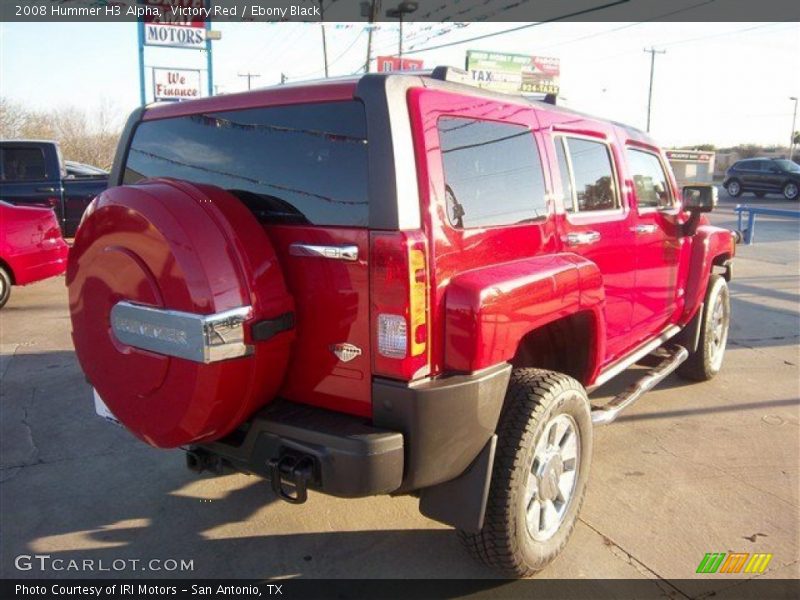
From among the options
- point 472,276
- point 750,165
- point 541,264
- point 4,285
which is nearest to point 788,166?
point 750,165

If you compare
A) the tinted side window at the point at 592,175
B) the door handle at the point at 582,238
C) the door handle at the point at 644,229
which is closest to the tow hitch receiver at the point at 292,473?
the door handle at the point at 582,238

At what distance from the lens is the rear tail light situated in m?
2.18

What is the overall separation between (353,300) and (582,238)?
1432 mm

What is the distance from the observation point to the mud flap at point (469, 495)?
2.44 m

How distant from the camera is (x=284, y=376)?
2527mm

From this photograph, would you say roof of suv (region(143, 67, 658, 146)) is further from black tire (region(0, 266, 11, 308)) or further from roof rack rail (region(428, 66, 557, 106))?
black tire (region(0, 266, 11, 308))

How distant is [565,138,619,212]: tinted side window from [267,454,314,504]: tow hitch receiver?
193cm

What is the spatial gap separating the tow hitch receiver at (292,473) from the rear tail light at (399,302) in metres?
0.44

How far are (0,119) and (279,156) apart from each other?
30092 millimetres

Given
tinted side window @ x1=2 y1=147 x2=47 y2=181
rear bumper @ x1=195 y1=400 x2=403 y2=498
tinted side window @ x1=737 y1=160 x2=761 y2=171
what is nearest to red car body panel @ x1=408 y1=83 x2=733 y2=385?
rear bumper @ x1=195 y1=400 x2=403 y2=498

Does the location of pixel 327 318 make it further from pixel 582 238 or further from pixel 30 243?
pixel 30 243

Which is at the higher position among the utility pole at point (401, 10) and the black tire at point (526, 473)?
the utility pole at point (401, 10)

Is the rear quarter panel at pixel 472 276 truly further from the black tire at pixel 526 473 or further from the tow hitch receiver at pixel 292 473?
the tow hitch receiver at pixel 292 473

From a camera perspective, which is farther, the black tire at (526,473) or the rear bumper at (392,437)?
the black tire at (526,473)
